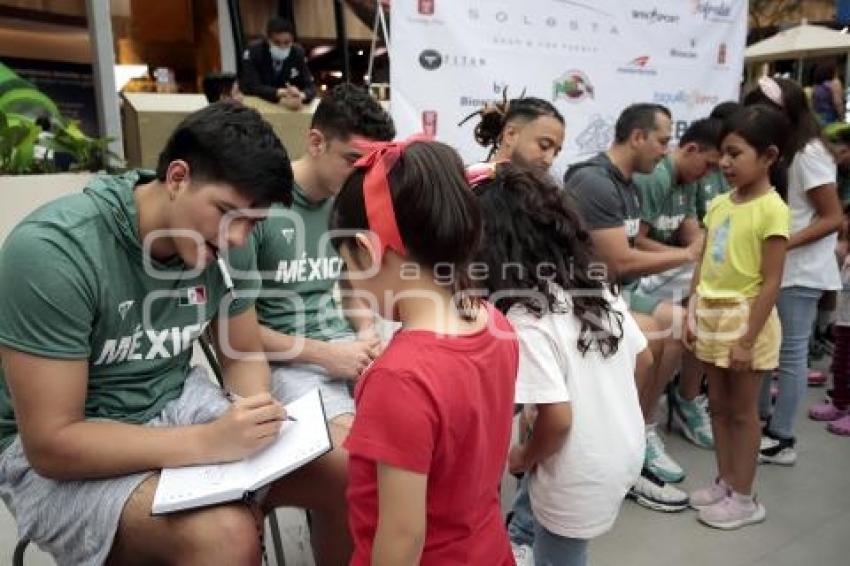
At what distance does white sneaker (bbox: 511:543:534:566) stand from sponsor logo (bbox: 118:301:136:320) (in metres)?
1.13

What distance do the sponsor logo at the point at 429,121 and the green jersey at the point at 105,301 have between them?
1.69 metres

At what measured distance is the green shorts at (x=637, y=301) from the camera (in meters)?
2.59

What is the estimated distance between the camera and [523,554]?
185 centimetres

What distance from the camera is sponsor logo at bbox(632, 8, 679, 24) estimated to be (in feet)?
12.2

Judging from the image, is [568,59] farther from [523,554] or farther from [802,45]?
[802,45]

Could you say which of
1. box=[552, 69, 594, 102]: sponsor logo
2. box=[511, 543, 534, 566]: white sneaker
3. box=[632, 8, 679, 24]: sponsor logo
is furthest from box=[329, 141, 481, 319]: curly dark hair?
box=[632, 8, 679, 24]: sponsor logo

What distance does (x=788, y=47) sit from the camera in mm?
8133

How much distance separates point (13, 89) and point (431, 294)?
2.78m

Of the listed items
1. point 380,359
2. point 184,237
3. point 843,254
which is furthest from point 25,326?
point 843,254

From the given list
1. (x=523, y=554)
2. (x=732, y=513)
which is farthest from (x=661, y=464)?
(x=523, y=554)

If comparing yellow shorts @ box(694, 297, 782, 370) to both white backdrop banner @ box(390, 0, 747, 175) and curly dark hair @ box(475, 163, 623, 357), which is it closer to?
curly dark hair @ box(475, 163, 623, 357)

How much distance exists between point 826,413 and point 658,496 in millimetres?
1266

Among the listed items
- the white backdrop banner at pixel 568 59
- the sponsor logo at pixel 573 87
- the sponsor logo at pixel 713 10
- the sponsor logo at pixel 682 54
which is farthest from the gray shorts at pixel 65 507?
the sponsor logo at pixel 713 10

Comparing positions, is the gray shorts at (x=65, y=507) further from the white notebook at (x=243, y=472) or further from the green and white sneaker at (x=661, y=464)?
the green and white sneaker at (x=661, y=464)
